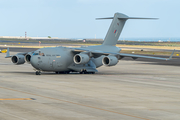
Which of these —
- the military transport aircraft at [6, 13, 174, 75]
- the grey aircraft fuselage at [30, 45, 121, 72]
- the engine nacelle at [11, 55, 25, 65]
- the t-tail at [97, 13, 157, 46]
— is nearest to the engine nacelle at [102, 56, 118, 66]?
the military transport aircraft at [6, 13, 174, 75]

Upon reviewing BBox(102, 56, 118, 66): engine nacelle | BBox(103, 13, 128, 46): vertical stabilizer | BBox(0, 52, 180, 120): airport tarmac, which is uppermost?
BBox(103, 13, 128, 46): vertical stabilizer

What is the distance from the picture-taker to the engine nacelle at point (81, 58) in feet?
121

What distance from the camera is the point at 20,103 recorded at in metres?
19.5

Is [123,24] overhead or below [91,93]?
overhead

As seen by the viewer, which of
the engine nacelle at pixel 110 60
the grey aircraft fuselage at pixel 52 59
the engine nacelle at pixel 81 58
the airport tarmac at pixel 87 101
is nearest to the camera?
the airport tarmac at pixel 87 101

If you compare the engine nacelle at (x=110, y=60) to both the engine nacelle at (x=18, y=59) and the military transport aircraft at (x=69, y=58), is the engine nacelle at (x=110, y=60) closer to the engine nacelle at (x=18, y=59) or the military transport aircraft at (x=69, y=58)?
the military transport aircraft at (x=69, y=58)

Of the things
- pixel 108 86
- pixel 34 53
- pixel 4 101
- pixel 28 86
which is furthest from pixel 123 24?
pixel 4 101

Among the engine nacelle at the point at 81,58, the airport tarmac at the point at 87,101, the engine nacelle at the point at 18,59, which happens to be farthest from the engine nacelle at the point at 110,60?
the engine nacelle at the point at 18,59

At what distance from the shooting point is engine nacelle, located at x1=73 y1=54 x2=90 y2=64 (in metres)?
37.0

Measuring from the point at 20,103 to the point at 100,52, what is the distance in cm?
1927

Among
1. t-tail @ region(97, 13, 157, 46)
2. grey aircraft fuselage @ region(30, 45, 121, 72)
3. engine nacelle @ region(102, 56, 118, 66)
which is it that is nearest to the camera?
grey aircraft fuselage @ region(30, 45, 121, 72)

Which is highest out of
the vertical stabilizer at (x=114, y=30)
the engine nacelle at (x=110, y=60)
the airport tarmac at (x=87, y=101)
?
the vertical stabilizer at (x=114, y=30)

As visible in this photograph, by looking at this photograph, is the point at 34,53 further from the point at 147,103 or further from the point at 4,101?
the point at 147,103

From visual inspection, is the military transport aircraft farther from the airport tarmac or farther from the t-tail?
the airport tarmac
